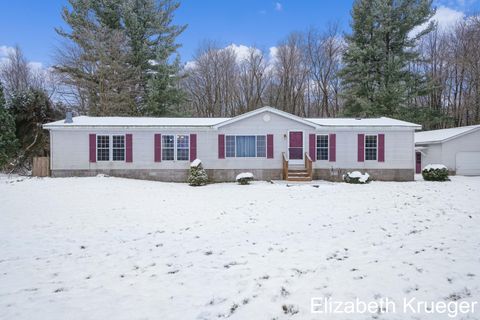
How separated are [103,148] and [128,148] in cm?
136

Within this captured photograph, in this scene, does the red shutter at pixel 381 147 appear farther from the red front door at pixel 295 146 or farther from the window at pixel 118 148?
the window at pixel 118 148

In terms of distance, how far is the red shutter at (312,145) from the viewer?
16125 millimetres

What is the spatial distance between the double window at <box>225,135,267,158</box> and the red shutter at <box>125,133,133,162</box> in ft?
17.1

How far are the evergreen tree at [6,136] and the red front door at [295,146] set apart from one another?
17.3 metres

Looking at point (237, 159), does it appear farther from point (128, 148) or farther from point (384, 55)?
point (384, 55)

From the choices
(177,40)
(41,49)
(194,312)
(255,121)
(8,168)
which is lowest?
(194,312)

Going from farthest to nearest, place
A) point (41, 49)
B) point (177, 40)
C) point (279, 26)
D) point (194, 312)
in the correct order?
point (279, 26) < point (177, 40) < point (41, 49) < point (194, 312)

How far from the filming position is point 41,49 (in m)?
24.7

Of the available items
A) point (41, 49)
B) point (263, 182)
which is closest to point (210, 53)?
point (41, 49)

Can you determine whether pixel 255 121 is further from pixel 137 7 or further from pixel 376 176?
pixel 137 7

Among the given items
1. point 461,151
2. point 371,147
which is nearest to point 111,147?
point 371,147

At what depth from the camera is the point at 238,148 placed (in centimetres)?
1602

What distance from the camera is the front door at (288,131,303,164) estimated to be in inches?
634

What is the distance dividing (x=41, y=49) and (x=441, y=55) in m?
37.8
